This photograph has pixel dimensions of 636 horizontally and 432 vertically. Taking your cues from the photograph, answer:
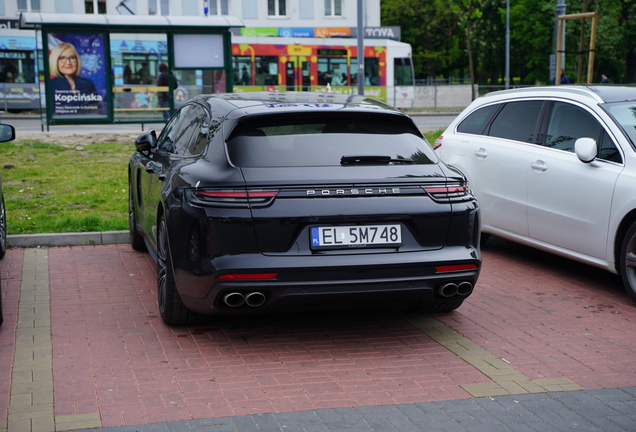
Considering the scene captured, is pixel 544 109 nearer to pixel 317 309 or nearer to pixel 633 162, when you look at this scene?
pixel 633 162

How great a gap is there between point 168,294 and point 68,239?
3.85 metres

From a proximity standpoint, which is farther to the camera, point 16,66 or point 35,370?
point 16,66

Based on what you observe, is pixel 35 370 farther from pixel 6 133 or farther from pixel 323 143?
pixel 6 133

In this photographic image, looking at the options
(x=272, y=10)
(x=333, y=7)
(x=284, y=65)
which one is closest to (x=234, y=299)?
(x=284, y=65)

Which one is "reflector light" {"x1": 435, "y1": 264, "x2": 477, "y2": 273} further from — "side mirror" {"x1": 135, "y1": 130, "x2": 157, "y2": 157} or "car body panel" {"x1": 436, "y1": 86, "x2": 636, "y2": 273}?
"side mirror" {"x1": 135, "y1": 130, "x2": 157, "y2": 157}

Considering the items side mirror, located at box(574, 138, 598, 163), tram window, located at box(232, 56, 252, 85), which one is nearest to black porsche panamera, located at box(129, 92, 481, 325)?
side mirror, located at box(574, 138, 598, 163)

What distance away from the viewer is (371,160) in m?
5.62

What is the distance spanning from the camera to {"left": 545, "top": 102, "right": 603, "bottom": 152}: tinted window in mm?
7441

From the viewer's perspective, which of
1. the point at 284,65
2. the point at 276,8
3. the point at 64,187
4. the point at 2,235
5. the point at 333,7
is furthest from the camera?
the point at 333,7

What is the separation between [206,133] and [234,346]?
1474mm

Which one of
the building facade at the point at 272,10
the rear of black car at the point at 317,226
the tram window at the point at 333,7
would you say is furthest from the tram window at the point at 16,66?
the rear of black car at the point at 317,226

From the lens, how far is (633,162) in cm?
682

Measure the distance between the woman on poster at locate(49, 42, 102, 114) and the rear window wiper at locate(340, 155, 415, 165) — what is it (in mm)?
18325

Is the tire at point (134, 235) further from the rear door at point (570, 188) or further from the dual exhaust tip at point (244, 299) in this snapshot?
the rear door at point (570, 188)
